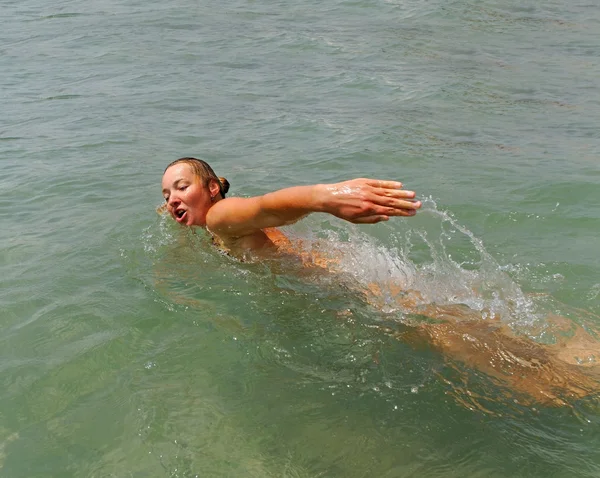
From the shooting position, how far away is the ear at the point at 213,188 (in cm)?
559

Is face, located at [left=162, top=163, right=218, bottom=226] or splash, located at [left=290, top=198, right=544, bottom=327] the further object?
face, located at [left=162, top=163, right=218, bottom=226]

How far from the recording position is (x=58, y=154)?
8.66 metres

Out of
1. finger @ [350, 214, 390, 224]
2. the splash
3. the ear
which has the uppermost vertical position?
finger @ [350, 214, 390, 224]

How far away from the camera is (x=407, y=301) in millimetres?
5199

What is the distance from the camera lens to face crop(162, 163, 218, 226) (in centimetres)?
543

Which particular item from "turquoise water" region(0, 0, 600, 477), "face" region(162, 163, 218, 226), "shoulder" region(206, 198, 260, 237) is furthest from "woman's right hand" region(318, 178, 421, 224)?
"face" region(162, 163, 218, 226)

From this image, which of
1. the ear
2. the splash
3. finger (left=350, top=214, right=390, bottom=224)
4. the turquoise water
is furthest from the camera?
the ear

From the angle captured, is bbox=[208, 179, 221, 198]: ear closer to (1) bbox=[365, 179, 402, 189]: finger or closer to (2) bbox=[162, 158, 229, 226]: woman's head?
(2) bbox=[162, 158, 229, 226]: woman's head

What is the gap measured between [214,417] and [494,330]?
5.79ft

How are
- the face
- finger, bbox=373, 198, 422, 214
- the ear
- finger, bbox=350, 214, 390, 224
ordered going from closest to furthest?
finger, bbox=373, 198, 422, 214 < finger, bbox=350, 214, 390, 224 < the face < the ear

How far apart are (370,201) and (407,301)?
1.70 meters

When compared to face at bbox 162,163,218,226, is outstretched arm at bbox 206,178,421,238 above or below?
above

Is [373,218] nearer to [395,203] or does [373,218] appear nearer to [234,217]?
[395,203]

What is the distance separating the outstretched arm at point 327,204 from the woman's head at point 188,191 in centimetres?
63
